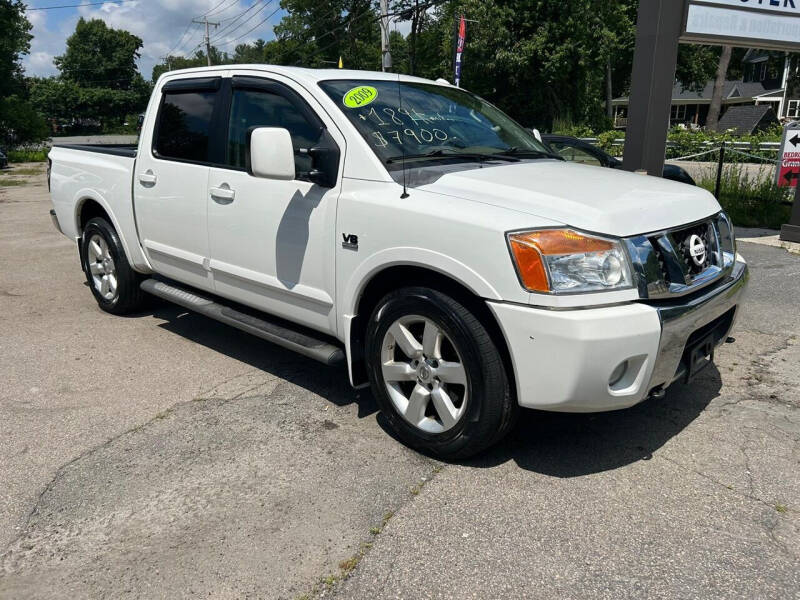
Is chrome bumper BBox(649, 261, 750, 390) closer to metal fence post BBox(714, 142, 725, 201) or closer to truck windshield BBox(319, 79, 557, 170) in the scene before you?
truck windshield BBox(319, 79, 557, 170)

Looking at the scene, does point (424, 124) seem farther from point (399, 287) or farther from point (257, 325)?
point (257, 325)

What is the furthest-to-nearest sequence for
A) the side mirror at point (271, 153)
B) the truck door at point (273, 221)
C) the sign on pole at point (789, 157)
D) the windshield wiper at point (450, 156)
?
the sign on pole at point (789, 157) < the truck door at point (273, 221) < the windshield wiper at point (450, 156) < the side mirror at point (271, 153)

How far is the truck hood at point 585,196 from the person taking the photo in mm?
2914

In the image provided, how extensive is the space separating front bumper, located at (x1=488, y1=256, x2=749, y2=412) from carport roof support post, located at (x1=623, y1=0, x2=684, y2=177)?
6.10 meters

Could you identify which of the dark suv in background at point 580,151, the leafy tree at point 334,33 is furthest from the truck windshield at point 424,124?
the leafy tree at point 334,33

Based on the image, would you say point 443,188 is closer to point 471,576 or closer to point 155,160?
point 471,576

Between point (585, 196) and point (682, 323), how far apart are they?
2.35ft

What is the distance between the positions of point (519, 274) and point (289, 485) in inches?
57.0

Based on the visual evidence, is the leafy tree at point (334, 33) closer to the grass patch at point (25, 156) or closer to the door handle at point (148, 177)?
the grass patch at point (25, 156)

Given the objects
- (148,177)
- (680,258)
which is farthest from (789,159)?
(148,177)

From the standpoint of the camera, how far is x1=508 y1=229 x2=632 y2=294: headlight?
278cm

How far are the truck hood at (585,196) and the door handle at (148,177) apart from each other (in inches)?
96.6

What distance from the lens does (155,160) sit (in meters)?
4.83

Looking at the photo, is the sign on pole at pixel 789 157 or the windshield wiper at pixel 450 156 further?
the sign on pole at pixel 789 157
